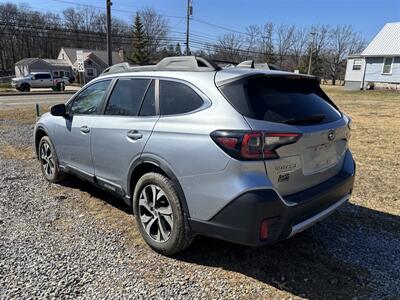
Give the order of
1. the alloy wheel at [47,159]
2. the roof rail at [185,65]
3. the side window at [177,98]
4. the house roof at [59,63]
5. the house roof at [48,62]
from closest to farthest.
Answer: the side window at [177,98] → the roof rail at [185,65] → the alloy wheel at [47,159] → the house roof at [48,62] → the house roof at [59,63]

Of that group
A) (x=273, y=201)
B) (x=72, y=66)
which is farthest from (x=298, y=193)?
(x=72, y=66)

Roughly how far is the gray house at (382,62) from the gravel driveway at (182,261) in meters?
34.4

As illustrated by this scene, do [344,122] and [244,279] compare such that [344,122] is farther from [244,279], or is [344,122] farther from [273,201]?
[244,279]

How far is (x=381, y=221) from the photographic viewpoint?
393 cm

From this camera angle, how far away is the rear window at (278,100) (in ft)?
8.41

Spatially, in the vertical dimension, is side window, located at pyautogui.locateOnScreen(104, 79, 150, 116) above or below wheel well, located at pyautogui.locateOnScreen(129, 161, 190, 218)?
above

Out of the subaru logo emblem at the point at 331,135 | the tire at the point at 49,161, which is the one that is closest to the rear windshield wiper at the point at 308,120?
the subaru logo emblem at the point at 331,135

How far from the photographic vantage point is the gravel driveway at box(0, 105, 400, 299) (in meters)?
2.65

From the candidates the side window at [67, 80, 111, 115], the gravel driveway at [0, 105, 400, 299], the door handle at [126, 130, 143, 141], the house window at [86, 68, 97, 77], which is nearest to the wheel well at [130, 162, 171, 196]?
the door handle at [126, 130, 143, 141]

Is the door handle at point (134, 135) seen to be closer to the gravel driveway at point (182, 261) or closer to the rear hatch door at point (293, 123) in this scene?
the rear hatch door at point (293, 123)

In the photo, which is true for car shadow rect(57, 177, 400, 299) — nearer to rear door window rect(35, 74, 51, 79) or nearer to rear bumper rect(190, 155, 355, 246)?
rear bumper rect(190, 155, 355, 246)

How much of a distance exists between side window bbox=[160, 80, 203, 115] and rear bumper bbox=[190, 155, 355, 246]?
36.3 inches

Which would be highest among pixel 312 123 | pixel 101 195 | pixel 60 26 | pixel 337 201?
pixel 60 26

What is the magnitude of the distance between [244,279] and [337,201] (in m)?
1.13
